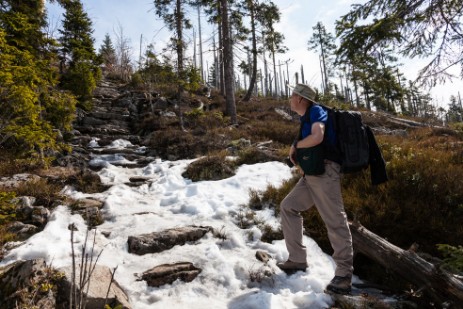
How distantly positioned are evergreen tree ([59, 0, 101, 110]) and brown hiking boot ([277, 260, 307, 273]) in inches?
501

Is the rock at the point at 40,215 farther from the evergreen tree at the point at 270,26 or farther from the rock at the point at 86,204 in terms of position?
the evergreen tree at the point at 270,26

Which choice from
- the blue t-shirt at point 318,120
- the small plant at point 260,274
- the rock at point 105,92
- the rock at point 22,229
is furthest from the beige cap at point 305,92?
the rock at point 105,92

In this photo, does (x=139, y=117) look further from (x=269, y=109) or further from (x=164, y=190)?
(x=164, y=190)

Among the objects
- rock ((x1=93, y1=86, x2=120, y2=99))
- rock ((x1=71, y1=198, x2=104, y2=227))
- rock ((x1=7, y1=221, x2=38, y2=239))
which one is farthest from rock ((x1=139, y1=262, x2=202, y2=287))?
rock ((x1=93, y1=86, x2=120, y2=99))

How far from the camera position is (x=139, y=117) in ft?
48.6

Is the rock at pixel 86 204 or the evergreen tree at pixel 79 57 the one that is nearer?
the rock at pixel 86 204

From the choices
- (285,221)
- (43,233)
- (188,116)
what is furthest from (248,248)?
(188,116)

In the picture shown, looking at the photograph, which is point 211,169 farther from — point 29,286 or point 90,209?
point 29,286

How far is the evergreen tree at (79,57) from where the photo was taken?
1382 centimetres

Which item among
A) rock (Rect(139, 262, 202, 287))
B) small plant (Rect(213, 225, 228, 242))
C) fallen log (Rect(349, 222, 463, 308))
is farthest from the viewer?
small plant (Rect(213, 225, 228, 242))

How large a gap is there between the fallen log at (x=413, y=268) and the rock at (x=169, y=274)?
6.96 ft

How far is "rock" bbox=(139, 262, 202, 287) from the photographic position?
331cm

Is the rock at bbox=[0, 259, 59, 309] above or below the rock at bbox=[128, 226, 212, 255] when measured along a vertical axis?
below

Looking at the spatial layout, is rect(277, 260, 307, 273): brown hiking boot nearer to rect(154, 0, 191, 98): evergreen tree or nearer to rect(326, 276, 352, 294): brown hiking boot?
rect(326, 276, 352, 294): brown hiking boot
